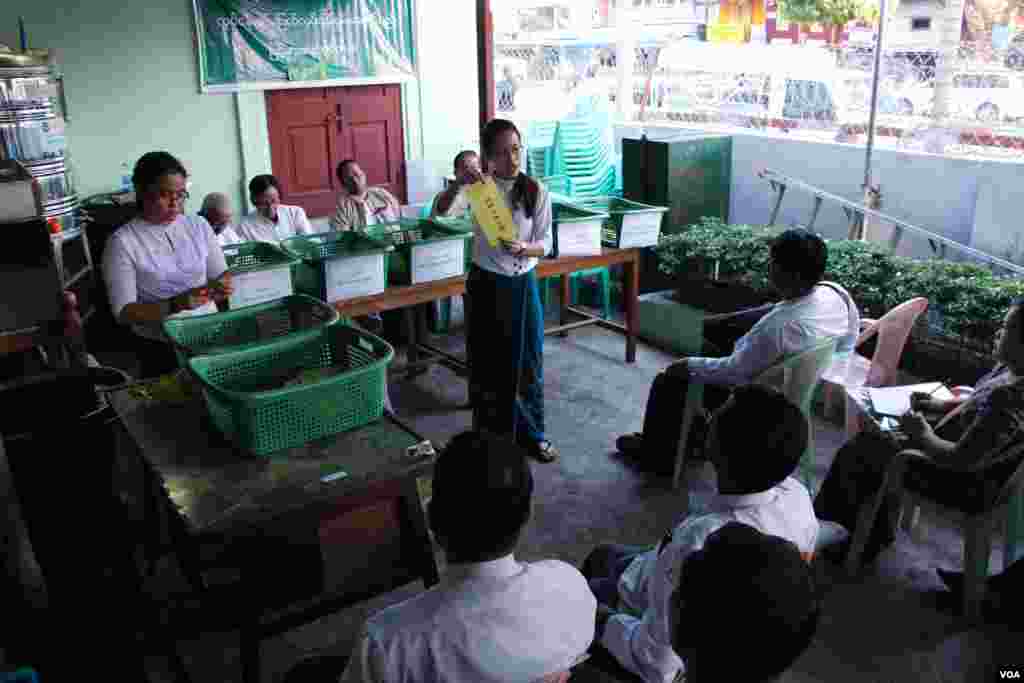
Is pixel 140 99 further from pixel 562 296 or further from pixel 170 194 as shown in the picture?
pixel 170 194

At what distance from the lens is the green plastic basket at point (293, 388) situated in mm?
2262

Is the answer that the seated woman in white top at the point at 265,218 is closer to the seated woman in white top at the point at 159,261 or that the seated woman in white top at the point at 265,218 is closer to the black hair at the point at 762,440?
the seated woman in white top at the point at 159,261

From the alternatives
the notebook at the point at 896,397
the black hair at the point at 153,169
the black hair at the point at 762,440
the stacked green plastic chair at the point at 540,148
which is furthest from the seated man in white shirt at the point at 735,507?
the stacked green plastic chair at the point at 540,148

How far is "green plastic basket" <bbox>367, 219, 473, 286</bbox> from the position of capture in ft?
14.3

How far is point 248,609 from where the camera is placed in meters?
2.46

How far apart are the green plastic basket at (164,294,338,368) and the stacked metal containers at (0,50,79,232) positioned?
3.08 metres

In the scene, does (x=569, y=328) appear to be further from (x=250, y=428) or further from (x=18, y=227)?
(x=250, y=428)

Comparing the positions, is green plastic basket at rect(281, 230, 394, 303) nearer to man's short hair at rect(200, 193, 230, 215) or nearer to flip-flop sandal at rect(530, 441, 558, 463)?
man's short hair at rect(200, 193, 230, 215)

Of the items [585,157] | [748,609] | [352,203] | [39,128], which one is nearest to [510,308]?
[352,203]

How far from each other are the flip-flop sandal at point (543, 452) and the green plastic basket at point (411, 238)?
0.98m

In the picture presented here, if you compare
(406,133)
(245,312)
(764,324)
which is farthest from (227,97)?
(764,324)

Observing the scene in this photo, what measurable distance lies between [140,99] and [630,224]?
372 centimetres

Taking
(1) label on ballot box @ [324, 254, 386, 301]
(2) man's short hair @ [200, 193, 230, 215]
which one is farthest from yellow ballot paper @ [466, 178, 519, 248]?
(2) man's short hair @ [200, 193, 230, 215]

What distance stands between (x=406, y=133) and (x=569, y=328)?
118 inches
